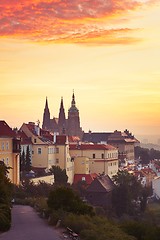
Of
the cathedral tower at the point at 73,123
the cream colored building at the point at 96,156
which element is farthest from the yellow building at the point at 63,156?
the cathedral tower at the point at 73,123

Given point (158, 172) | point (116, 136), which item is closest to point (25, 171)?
point (158, 172)

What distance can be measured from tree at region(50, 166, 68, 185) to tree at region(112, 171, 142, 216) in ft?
19.7

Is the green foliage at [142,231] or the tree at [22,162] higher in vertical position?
the tree at [22,162]

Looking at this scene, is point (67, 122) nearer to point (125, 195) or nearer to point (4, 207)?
point (125, 195)

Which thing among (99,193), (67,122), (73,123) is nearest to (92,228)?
(99,193)

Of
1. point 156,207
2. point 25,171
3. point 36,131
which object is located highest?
point 36,131

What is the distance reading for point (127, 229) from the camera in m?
26.6

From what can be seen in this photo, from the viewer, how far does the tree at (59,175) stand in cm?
6131

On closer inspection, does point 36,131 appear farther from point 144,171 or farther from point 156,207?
point 144,171

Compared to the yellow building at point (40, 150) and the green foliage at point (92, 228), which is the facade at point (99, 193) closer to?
the yellow building at point (40, 150)

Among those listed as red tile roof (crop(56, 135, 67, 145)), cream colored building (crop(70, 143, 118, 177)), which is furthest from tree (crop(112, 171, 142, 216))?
cream colored building (crop(70, 143, 118, 177))

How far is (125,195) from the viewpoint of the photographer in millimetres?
55969

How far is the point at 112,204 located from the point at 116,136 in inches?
3152

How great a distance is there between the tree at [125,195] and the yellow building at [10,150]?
10140 millimetres
